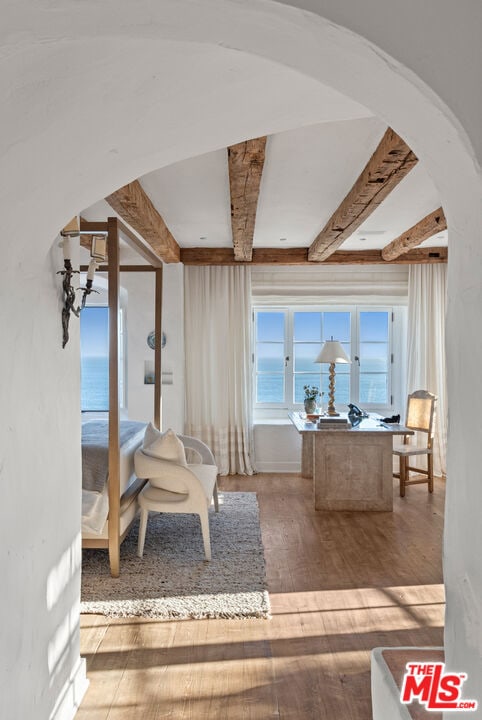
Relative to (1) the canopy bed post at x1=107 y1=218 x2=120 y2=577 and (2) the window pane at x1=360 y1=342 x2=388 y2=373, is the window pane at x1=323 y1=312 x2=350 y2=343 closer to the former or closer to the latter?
(2) the window pane at x1=360 y1=342 x2=388 y2=373

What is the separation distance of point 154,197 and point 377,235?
2.39m

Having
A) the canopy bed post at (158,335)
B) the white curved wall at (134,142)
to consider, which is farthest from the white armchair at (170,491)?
the white curved wall at (134,142)

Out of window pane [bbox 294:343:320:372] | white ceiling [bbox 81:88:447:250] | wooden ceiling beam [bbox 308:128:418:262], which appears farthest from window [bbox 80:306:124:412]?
wooden ceiling beam [bbox 308:128:418:262]

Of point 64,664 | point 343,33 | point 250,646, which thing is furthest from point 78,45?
point 250,646

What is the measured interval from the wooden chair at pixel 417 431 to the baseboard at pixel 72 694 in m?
3.73

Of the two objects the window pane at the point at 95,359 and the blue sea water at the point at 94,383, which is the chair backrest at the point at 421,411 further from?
the blue sea water at the point at 94,383

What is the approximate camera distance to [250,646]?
2.63 meters

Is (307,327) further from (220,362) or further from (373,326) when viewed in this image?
(220,362)

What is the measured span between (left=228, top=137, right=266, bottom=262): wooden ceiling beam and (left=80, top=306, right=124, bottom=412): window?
3.37m

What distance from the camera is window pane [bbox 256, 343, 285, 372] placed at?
6.73 m

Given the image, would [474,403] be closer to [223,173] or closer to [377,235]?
[223,173]

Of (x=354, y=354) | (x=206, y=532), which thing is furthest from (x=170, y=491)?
(x=354, y=354)

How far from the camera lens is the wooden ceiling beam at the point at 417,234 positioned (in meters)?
4.30

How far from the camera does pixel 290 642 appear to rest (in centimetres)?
267
